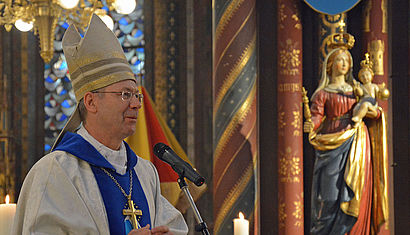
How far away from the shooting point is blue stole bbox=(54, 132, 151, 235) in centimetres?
275

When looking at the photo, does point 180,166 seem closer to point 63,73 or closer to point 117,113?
point 117,113

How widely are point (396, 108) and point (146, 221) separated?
4216 millimetres

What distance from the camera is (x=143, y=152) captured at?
408cm

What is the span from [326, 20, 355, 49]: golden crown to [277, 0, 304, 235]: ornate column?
507mm

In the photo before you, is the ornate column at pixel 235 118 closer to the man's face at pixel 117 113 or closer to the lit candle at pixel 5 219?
the lit candle at pixel 5 219

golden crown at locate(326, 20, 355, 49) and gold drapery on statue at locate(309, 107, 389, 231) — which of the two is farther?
golden crown at locate(326, 20, 355, 49)

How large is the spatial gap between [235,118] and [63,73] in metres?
5.61

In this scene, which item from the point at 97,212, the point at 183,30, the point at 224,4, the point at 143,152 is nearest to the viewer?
the point at 97,212

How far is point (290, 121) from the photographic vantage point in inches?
265

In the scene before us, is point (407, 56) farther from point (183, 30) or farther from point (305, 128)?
point (183, 30)

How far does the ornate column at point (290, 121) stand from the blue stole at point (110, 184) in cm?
387

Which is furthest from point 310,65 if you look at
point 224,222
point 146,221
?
point 146,221

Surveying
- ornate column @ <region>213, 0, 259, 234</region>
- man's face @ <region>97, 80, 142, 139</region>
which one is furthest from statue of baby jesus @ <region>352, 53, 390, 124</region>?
man's face @ <region>97, 80, 142, 139</region>

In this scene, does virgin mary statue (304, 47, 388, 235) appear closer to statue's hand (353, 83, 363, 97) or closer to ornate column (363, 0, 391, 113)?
statue's hand (353, 83, 363, 97)
